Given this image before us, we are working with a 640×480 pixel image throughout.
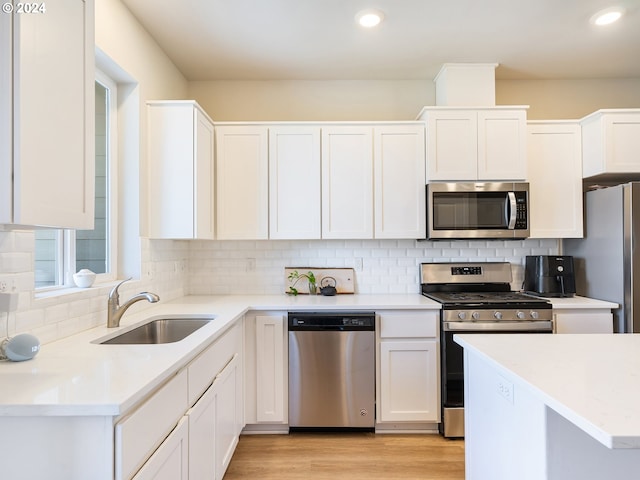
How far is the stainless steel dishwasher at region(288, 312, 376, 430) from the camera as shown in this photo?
2602 mm

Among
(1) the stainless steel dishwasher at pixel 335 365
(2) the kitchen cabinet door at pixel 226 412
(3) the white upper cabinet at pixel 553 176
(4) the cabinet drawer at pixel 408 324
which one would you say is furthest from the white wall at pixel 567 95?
(2) the kitchen cabinet door at pixel 226 412

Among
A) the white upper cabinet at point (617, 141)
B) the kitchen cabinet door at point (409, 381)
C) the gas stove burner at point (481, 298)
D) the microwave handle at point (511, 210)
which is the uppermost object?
the white upper cabinet at point (617, 141)

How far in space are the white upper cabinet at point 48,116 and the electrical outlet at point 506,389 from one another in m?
1.60

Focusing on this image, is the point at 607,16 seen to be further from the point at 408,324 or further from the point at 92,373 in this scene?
the point at 92,373

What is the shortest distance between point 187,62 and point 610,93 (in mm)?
3570

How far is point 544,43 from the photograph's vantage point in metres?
2.70

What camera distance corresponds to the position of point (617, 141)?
9.25ft

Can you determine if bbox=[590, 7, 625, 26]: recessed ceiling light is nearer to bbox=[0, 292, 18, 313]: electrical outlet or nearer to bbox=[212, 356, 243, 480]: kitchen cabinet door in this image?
bbox=[212, 356, 243, 480]: kitchen cabinet door

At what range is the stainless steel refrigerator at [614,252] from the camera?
2.52 m

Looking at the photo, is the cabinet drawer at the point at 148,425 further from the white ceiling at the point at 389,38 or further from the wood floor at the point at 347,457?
the white ceiling at the point at 389,38

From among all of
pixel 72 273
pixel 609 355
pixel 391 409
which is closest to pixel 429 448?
pixel 391 409

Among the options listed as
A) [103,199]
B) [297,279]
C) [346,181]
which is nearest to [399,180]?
[346,181]

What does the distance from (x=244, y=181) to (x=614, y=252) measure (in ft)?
8.91

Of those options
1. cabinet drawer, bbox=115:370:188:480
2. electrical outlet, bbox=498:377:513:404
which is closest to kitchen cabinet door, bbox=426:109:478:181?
electrical outlet, bbox=498:377:513:404
